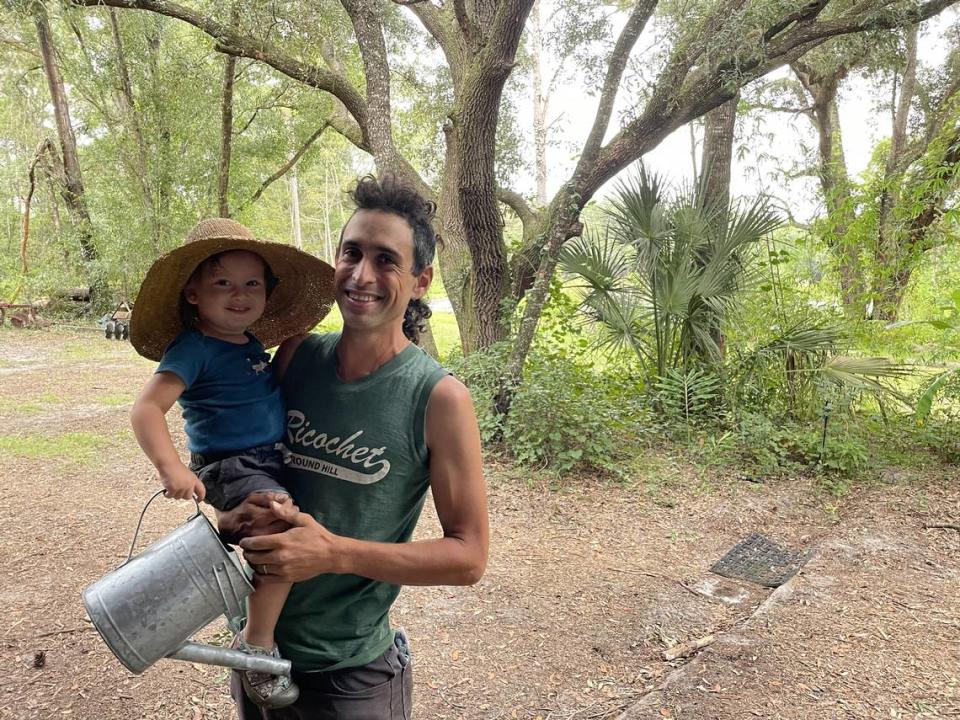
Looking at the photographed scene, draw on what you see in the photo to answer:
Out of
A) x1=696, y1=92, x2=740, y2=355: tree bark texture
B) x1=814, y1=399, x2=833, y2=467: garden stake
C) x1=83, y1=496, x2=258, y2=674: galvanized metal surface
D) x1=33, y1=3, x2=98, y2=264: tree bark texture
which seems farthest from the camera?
x1=33, y1=3, x2=98, y2=264: tree bark texture

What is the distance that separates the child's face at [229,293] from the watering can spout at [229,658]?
0.70m

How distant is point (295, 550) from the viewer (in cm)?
120

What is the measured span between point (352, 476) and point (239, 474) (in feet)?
0.87

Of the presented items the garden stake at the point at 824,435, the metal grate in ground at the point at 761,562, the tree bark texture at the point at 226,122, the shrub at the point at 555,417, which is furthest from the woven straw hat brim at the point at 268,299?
the tree bark texture at the point at 226,122

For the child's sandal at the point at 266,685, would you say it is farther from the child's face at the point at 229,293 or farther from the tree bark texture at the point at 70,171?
the tree bark texture at the point at 70,171

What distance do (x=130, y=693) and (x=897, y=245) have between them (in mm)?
7826

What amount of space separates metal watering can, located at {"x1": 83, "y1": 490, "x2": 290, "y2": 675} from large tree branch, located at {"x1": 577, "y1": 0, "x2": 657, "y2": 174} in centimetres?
572

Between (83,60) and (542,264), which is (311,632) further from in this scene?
(83,60)

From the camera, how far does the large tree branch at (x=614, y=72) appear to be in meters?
5.86

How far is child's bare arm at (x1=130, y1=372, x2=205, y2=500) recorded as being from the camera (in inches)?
54.7

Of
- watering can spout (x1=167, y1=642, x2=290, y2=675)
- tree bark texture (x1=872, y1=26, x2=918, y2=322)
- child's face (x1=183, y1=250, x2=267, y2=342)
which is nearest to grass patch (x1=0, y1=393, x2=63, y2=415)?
child's face (x1=183, y1=250, x2=267, y2=342)

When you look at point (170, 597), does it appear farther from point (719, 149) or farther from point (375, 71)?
point (719, 149)

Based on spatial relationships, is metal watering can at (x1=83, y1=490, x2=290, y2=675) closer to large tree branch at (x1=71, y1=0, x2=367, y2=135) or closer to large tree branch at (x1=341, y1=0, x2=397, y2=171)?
large tree branch at (x1=341, y1=0, x2=397, y2=171)

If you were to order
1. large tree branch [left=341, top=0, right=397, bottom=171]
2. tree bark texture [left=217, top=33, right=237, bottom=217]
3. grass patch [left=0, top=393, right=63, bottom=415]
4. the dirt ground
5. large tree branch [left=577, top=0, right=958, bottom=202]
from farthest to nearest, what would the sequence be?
1. tree bark texture [left=217, top=33, right=237, bottom=217]
2. grass patch [left=0, top=393, right=63, bottom=415]
3. large tree branch [left=341, top=0, right=397, bottom=171]
4. large tree branch [left=577, top=0, right=958, bottom=202]
5. the dirt ground
